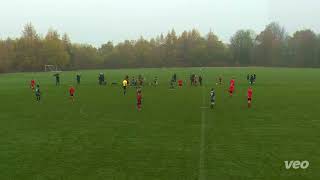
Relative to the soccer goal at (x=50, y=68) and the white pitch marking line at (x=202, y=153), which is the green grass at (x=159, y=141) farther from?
the soccer goal at (x=50, y=68)

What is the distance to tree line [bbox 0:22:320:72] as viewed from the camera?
138625mm

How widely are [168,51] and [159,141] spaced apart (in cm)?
14878

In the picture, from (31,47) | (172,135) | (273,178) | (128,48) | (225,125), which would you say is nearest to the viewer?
(273,178)

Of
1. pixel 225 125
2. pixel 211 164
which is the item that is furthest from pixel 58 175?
pixel 225 125

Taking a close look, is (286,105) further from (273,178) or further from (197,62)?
(197,62)

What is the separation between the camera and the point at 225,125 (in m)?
24.7

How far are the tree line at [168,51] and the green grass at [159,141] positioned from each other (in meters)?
98.5

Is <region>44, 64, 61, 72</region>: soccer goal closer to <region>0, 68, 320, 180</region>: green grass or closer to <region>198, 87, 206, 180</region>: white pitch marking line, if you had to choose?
<region>0, 68, 320, 180</region>: green grass

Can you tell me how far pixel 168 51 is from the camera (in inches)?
6634

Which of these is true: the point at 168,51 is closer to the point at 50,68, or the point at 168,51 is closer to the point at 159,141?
the point at 50,68

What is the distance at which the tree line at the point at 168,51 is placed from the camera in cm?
13862

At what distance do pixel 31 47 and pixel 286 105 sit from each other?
121341 mm

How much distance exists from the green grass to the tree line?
323 ft

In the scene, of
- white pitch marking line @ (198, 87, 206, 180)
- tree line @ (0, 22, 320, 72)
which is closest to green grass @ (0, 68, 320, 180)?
white pitch marking line @ (198, 87, 206, 180)
